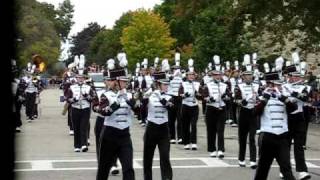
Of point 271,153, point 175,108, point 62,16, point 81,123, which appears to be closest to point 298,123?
point 271,153

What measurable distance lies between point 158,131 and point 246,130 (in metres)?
3.31

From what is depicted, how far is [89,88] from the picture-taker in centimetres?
1672

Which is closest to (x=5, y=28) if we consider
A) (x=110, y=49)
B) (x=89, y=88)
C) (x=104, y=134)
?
(x=89, y=88)

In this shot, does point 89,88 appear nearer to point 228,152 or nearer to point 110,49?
point 228,152

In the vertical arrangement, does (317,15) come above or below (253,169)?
above

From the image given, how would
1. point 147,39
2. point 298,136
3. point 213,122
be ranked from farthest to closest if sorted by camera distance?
point 147,39 → point 213,122 → point 298,136

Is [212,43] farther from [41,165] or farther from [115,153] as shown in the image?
[115,153]

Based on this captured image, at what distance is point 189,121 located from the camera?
17422mm

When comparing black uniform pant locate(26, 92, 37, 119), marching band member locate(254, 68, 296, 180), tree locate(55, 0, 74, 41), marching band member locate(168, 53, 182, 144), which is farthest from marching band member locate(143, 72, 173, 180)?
tree locate(55, 0, 74, 41)

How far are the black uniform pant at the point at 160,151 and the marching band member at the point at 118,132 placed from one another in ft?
2.80

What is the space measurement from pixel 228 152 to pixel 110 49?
9262 cm

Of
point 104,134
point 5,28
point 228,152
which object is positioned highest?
point 5,28

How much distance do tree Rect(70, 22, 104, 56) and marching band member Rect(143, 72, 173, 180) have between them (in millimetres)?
129320

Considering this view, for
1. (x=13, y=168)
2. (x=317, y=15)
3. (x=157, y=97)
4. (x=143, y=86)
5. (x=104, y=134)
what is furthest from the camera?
(x=317, y=15)
